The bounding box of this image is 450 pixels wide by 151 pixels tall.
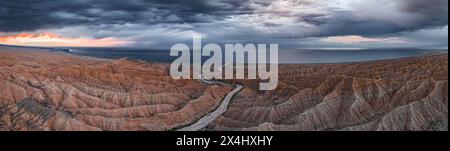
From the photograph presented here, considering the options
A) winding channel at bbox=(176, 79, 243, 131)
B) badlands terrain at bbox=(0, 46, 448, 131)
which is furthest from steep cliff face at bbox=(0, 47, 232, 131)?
winding channel at bbox=(176, 79, 243, 131)

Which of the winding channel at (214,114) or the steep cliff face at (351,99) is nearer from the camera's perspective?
the steep cliff face at (351,99)

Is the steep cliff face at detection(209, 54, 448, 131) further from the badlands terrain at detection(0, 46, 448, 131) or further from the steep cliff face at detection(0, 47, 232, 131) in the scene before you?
the steep cliff face at detection(0, 47, 232, 131)

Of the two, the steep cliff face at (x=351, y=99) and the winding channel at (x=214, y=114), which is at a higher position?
the steep cliff face at (x=351, y=99)

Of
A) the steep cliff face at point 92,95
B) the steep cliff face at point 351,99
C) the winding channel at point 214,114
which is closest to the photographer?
the steep cliff face at point 351,99

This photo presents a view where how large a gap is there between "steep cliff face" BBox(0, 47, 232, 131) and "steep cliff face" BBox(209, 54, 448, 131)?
5508mm

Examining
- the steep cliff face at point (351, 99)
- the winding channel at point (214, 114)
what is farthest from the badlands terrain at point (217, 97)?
the winding channel at point (214, 114)

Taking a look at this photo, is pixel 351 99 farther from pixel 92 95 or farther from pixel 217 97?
pixel 92 95

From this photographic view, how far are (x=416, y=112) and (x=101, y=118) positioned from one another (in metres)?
23.9

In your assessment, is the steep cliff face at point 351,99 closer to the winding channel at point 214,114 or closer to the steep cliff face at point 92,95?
the winding channel at point 214,114

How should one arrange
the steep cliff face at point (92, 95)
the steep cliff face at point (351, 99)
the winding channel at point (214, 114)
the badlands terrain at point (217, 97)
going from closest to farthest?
the steep cliff face at point (351, 99)
the badlands terrain at point (217, 97)
the winding channel at point (214, 114)
the steep cliff face at point (92, 95)

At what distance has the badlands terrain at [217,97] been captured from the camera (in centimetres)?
3528

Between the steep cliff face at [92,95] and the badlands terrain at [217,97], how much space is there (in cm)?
10
